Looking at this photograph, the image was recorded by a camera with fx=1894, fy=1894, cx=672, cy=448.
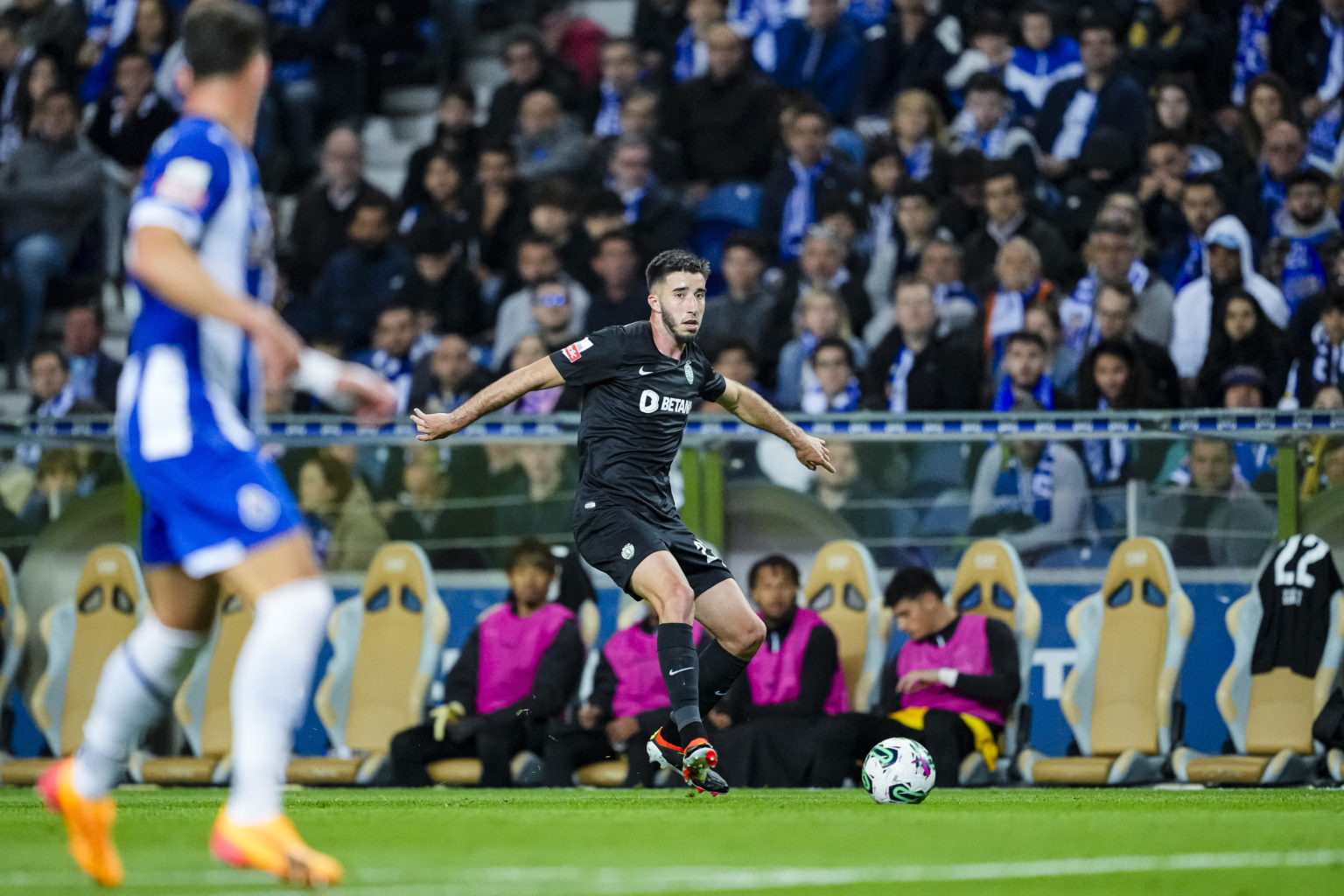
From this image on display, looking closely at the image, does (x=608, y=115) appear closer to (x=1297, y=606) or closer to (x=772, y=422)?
(x=772, y=422)

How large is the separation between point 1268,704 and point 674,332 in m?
4.35

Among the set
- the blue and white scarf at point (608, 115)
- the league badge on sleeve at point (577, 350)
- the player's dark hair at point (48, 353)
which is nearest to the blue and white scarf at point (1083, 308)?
the blue and white scarf at point (608, 115)

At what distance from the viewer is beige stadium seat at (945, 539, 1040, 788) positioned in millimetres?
11227

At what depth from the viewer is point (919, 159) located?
14.2m

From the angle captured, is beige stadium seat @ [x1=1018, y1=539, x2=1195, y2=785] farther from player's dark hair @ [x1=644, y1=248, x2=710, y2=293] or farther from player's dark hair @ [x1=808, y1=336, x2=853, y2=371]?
player's dark hair @ [x1=644, y1=248, x2=710, y2=293]

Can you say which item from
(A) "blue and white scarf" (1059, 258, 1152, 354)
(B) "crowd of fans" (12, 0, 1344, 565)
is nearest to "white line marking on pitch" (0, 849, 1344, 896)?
(B) "crowd of fans" (12, 0, 1344, 565)

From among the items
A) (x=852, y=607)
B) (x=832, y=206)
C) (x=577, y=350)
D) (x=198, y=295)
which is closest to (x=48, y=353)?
(x=832, y=206)

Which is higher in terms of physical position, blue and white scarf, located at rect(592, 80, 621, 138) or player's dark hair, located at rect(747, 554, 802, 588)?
blue and white scarf, located at rect(592, 80, 621, 138)

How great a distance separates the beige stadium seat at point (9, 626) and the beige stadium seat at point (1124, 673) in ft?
21.2

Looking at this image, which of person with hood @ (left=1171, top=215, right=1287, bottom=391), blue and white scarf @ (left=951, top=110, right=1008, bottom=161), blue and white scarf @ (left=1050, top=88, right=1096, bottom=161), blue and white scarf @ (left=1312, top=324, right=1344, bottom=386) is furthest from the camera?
blue and white scarf @ (left=1050, top=88, right=1096, bottom=161)

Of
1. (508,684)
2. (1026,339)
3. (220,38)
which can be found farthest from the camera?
(1026,339)

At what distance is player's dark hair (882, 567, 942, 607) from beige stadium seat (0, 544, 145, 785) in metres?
4.87

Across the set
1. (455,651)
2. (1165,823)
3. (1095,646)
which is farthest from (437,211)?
(1165,823)

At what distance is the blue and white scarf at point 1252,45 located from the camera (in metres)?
14.5
